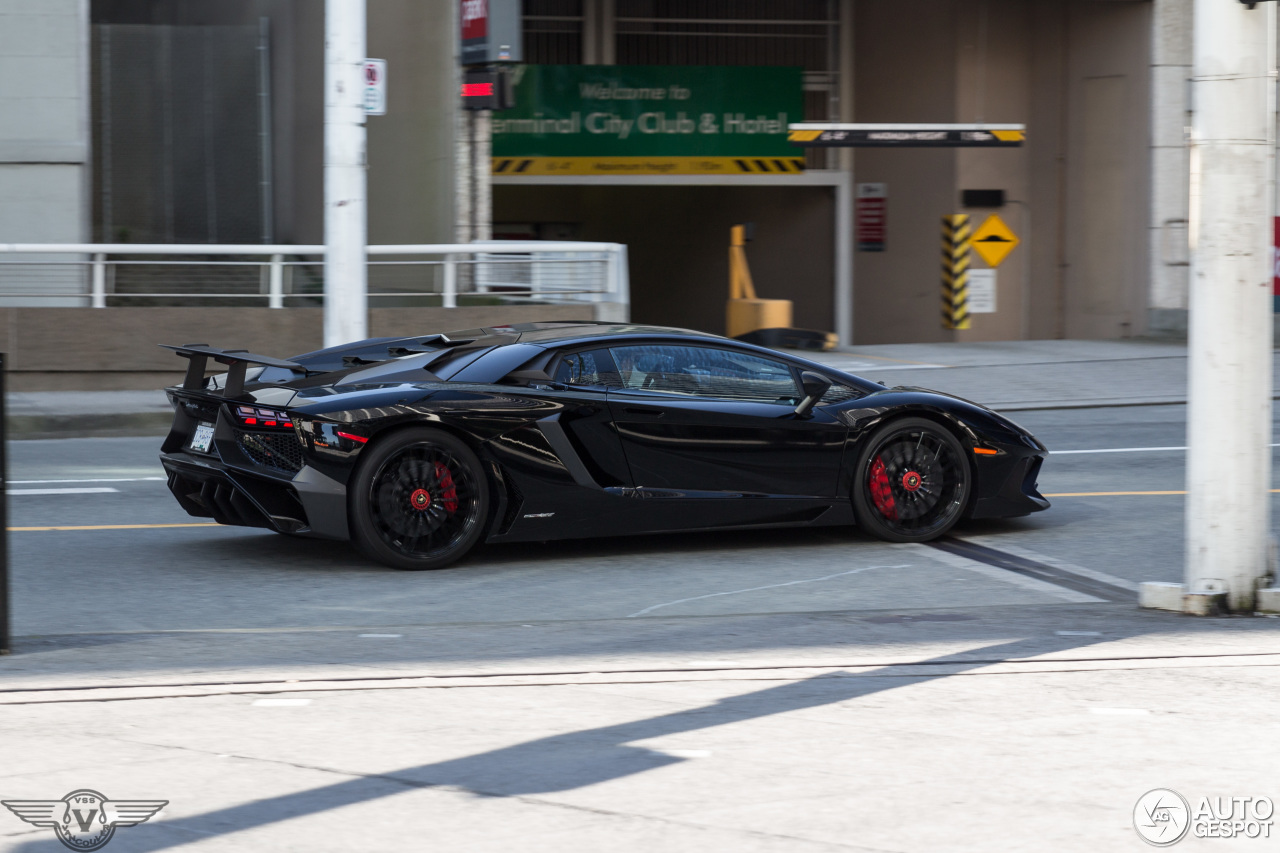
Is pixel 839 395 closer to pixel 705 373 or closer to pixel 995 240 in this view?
pixel 705 373

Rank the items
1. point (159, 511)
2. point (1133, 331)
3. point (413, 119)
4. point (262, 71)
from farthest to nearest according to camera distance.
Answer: point (262, 71) → point (1133, 331) → point (413, 119) → point (159, 511)

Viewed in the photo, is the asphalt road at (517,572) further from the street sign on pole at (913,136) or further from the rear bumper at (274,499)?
the street sign on pole at (913,136)

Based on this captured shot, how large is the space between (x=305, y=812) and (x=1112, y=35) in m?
22.0

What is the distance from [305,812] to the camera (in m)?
4.20

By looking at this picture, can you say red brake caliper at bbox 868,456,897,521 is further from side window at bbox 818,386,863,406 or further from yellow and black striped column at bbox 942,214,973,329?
yellow and black striped column at bbox 942,214,973,329

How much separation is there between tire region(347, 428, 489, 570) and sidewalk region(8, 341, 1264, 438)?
19.7ft

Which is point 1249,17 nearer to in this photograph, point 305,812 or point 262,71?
point 305,812

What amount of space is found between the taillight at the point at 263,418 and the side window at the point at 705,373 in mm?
1700

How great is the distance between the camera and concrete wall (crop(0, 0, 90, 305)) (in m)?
18.0

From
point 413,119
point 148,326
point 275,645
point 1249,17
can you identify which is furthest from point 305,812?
point 413,119

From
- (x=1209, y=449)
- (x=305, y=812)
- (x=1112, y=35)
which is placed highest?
(x=1112, y=35)

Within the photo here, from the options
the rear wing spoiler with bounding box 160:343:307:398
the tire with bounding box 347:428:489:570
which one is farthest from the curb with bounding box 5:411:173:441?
the tire with bounding box 347:428:489:570

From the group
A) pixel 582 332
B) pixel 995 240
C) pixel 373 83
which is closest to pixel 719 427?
pixel 582 332

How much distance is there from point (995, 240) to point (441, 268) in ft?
40.7
